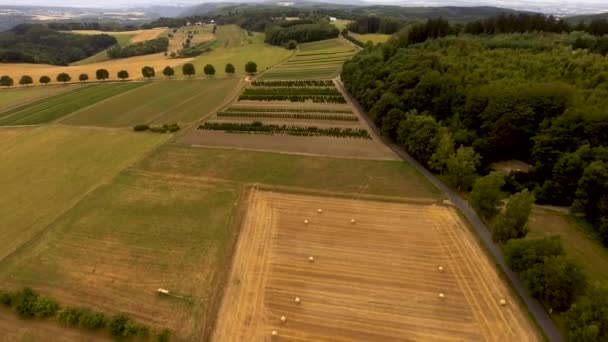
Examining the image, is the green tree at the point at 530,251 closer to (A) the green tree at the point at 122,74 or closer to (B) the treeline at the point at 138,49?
(A) the green tree at the point at 122,74

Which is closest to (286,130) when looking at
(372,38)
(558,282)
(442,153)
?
(442,153)

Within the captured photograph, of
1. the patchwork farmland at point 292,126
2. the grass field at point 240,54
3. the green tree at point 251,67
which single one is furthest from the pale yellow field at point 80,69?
the patchwork farmland at point 292,126

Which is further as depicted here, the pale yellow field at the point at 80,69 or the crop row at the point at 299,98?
the pale yellow field at the point at 80,69

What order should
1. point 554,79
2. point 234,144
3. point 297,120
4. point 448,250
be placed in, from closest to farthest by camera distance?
point 448,250
point 554,79
point 234,144
point 297,120

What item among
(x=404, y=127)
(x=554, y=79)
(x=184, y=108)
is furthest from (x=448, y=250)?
(x=184, y=108)

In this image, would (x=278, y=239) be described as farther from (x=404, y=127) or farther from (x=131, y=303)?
(x=404, y=127)
